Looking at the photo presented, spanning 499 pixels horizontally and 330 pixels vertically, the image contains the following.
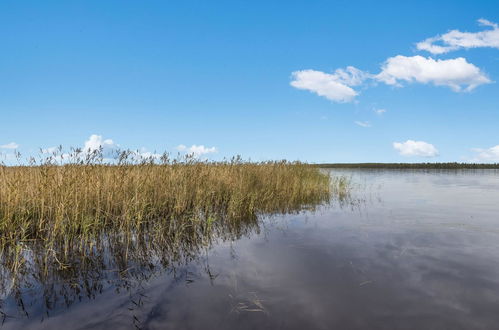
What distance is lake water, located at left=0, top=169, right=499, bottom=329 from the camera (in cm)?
319

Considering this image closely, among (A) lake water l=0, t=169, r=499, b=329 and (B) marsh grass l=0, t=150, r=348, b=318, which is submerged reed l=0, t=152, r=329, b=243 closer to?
(B) marsh grass l=0, t=150, r=348, b=318

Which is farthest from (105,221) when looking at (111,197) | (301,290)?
(301,290)

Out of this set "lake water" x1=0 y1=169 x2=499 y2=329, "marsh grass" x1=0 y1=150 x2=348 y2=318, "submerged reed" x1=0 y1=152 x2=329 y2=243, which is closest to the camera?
"lake water" x1=0 y1=169 x2=499 y2=329

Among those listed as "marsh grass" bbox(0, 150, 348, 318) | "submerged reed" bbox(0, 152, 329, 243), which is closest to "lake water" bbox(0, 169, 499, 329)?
"marsh grass" bbox(0, 150, 348, 318)

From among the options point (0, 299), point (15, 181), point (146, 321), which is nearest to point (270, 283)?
point (146, 321)

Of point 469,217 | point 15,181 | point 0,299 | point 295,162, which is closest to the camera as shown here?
point 0,299

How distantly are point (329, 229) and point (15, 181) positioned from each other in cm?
768

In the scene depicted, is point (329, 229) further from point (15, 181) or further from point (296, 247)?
point (15, 181)

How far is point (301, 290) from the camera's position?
3.94 m

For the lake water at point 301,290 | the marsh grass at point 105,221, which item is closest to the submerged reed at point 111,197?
the marsh grass at point 105,221

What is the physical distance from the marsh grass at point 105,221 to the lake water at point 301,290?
0.26 m

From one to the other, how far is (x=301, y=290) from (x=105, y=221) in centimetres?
492

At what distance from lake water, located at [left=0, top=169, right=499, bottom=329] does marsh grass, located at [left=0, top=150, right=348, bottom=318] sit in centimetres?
26

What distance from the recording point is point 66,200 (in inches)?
244
